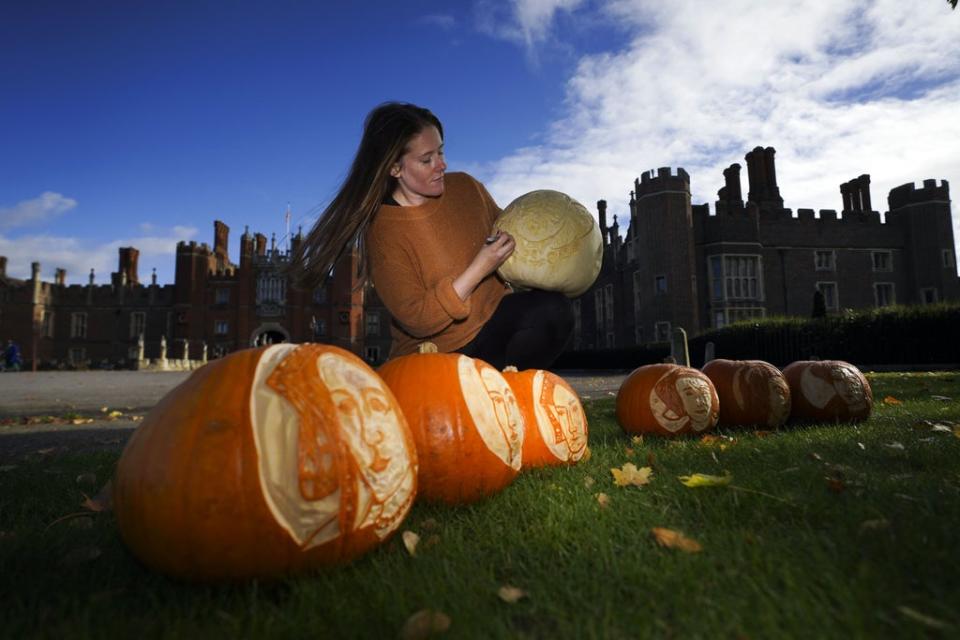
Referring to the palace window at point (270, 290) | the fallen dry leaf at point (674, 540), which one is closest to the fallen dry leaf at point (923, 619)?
the fallen dry leaf at point (674, 540)

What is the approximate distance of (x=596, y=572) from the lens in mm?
1505

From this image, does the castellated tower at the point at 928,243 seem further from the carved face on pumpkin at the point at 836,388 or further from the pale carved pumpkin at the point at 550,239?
the pale carved pumpkin at the point at 550,239

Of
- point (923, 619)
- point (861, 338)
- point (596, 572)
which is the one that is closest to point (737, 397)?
point (596, 572)

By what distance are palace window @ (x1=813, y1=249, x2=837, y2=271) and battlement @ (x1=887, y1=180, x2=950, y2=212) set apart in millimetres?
5017

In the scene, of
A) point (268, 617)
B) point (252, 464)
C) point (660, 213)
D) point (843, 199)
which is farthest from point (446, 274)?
point (843, 199)

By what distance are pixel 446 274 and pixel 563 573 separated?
7.39 feet

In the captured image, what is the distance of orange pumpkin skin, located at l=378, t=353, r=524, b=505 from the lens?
2.34 m

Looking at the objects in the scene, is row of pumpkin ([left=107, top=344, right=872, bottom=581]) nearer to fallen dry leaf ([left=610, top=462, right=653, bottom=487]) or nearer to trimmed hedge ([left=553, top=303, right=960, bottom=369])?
fallen dry leaf ([left=610, top=462, right=653, bottom=487])

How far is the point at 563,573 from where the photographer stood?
1.54 m

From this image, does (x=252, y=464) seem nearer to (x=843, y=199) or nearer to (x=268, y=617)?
(x=268, y=617)

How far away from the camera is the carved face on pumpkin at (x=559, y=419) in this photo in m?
3.03

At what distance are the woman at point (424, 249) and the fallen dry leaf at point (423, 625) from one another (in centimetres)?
211

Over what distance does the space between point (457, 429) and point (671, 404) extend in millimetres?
2147

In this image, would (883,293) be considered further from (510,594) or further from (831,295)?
(510,594)
